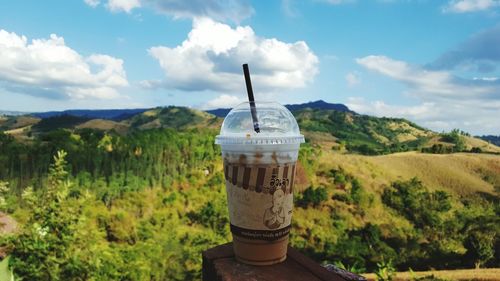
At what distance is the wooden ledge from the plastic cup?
5 centimetres

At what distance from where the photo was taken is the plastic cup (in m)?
2.06

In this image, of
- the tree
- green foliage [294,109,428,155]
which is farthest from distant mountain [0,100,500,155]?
the tree

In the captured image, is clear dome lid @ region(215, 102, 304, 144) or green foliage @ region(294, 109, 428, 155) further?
green foliage @ region(294, 109, 428, 155)

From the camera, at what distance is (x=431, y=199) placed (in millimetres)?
38312

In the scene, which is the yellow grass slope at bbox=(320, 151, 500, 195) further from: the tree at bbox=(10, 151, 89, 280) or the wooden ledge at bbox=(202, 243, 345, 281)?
the wooden ledge at bbox=(202, 243, 345, 281)

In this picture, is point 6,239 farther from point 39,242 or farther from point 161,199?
point 161,199

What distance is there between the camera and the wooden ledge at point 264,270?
2062 mm

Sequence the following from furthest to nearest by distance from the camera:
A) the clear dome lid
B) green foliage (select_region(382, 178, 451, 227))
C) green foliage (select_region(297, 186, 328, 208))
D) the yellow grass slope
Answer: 1. the yellow grass slope
2. green foliage (select_region(297, 186, 328, 208))
3. green foliage (select_region(382, 178, 451, 227))
4. the clear dome lid

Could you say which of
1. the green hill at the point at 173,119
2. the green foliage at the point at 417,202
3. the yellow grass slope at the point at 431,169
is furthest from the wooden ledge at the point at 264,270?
the green hill at the point at 173,119

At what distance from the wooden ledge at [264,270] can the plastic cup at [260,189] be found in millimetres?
50

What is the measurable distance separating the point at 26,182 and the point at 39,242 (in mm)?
27867

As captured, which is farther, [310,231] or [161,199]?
[161,199]

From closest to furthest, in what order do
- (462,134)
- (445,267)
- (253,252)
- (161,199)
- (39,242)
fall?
1. (253,252)
2. (39,242)
3. (445,267)
4. (161,199)
5. (462,134)

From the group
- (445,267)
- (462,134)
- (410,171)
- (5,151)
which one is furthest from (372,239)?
(462,134)
